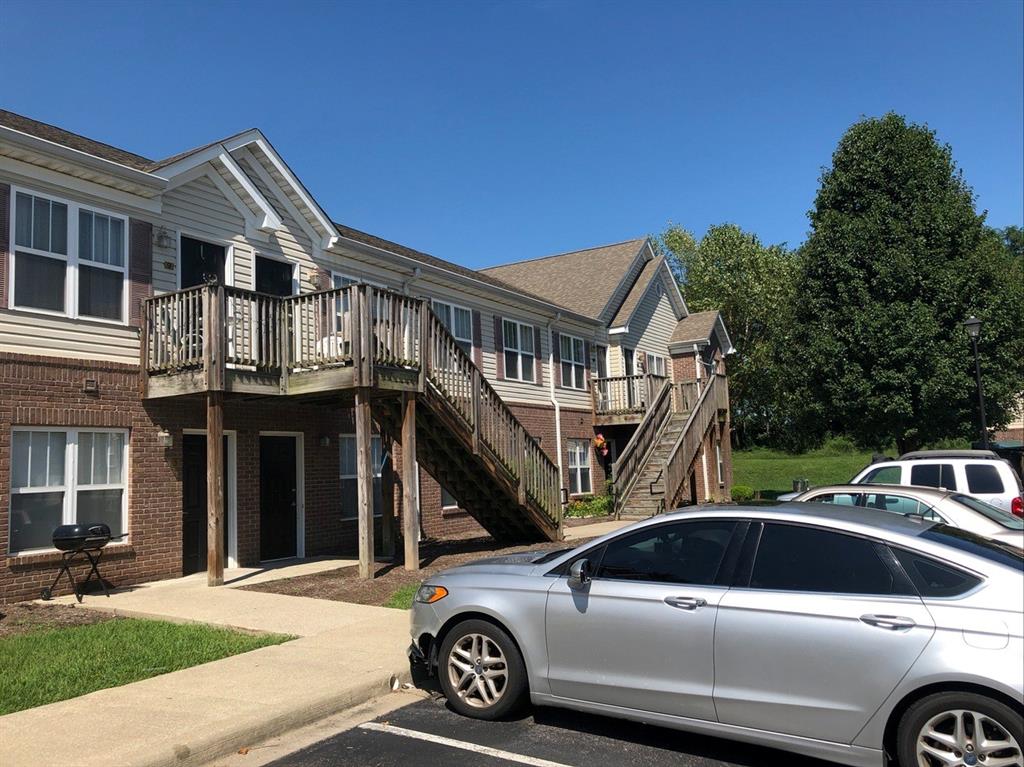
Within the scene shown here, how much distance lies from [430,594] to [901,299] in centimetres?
2068

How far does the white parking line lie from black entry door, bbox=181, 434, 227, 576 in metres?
7.63

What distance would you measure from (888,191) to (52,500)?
895 inches

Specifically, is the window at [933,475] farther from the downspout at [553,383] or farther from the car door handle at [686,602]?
the downspout at [553,383]

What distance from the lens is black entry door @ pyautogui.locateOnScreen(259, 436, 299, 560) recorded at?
13.4 m

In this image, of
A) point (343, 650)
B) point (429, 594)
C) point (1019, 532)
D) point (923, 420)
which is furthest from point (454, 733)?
point (923, 420)

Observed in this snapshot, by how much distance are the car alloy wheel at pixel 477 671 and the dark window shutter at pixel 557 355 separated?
17.4 metres

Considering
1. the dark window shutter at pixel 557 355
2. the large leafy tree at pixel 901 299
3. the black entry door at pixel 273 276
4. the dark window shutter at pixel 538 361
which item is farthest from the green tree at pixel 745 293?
the black entry door at pixel 273 276

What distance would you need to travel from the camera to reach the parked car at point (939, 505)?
26.6 feet

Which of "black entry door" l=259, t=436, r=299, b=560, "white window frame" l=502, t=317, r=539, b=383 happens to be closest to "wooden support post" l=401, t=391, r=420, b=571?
"black entry door" l=259, t=436, r=299, b=560

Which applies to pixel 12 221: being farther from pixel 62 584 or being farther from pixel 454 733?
pixel 454 733

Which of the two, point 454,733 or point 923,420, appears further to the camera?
point 923,420

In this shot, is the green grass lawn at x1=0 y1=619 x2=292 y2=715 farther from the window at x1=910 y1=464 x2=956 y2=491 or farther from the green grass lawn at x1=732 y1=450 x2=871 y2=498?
the green grass lawn at x1=732 y1=450 x2=871 y2=498

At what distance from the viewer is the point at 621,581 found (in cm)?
510

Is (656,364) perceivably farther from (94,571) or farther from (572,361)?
(94,571)
